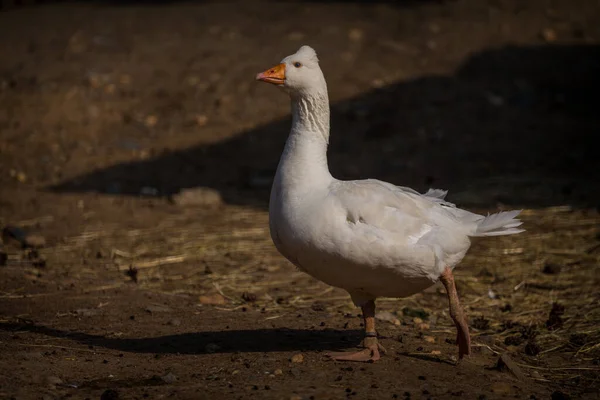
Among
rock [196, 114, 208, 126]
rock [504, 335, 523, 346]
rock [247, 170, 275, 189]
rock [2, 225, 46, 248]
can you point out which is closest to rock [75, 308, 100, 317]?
rock [2, 225, 46, 248]

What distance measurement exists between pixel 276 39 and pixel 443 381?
9.34 m

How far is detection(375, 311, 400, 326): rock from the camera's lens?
259 inches

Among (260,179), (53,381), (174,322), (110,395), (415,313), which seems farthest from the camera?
(260,179)

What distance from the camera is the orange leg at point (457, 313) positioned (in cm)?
539

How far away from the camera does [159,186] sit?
35.0 ft

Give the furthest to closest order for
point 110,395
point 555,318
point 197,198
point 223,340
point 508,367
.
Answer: point 197,198 < point 555,318 < point 223,340 < point 508,367 < point 110,395

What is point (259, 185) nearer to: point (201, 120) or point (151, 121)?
point (201, 120)

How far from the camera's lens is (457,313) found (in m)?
5.44

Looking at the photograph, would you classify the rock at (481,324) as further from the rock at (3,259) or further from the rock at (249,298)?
the rock at (3,259)

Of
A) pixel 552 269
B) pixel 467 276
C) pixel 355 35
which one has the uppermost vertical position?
pixel 355 35

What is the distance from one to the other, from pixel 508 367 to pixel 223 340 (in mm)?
1752

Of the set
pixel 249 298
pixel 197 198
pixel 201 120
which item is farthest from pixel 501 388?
pixel 201 120

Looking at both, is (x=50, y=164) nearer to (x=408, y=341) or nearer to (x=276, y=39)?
(x=276, y=39)

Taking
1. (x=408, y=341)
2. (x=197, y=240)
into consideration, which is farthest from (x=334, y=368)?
(x=197, y=240)
